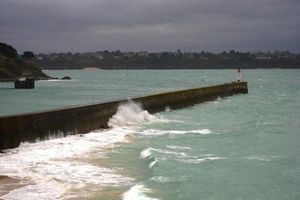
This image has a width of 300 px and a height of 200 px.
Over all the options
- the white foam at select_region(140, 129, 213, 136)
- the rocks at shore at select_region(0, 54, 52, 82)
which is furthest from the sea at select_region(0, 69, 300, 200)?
the rocks at shore at select_region(0, 54, 52, 82)

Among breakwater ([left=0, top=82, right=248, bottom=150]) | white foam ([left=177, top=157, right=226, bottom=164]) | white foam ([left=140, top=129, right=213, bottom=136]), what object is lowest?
white foam ([left=140, top=129, right=213, bottom=136])

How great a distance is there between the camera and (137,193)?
1005cm

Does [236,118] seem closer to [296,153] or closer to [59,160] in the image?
[296,153]

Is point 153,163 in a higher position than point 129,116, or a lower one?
lower

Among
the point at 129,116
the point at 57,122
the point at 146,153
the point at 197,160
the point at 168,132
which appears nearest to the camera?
the point at 197,160

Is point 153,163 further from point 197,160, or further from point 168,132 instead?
point 168,132

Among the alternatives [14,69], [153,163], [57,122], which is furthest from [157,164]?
[14,69]

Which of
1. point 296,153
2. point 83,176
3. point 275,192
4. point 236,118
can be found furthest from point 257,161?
point 236,118

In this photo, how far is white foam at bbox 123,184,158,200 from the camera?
32.0 ft

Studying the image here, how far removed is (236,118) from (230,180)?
17.0 m

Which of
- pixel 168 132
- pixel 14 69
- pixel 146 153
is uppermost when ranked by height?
pixel 14 69

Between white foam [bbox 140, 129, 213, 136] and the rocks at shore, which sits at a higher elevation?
the rocks at shore

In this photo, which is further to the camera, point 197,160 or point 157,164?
point 197,160

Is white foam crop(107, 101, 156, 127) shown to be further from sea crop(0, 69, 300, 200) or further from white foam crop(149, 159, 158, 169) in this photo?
white foam crop(149, 159, 158, 169)
